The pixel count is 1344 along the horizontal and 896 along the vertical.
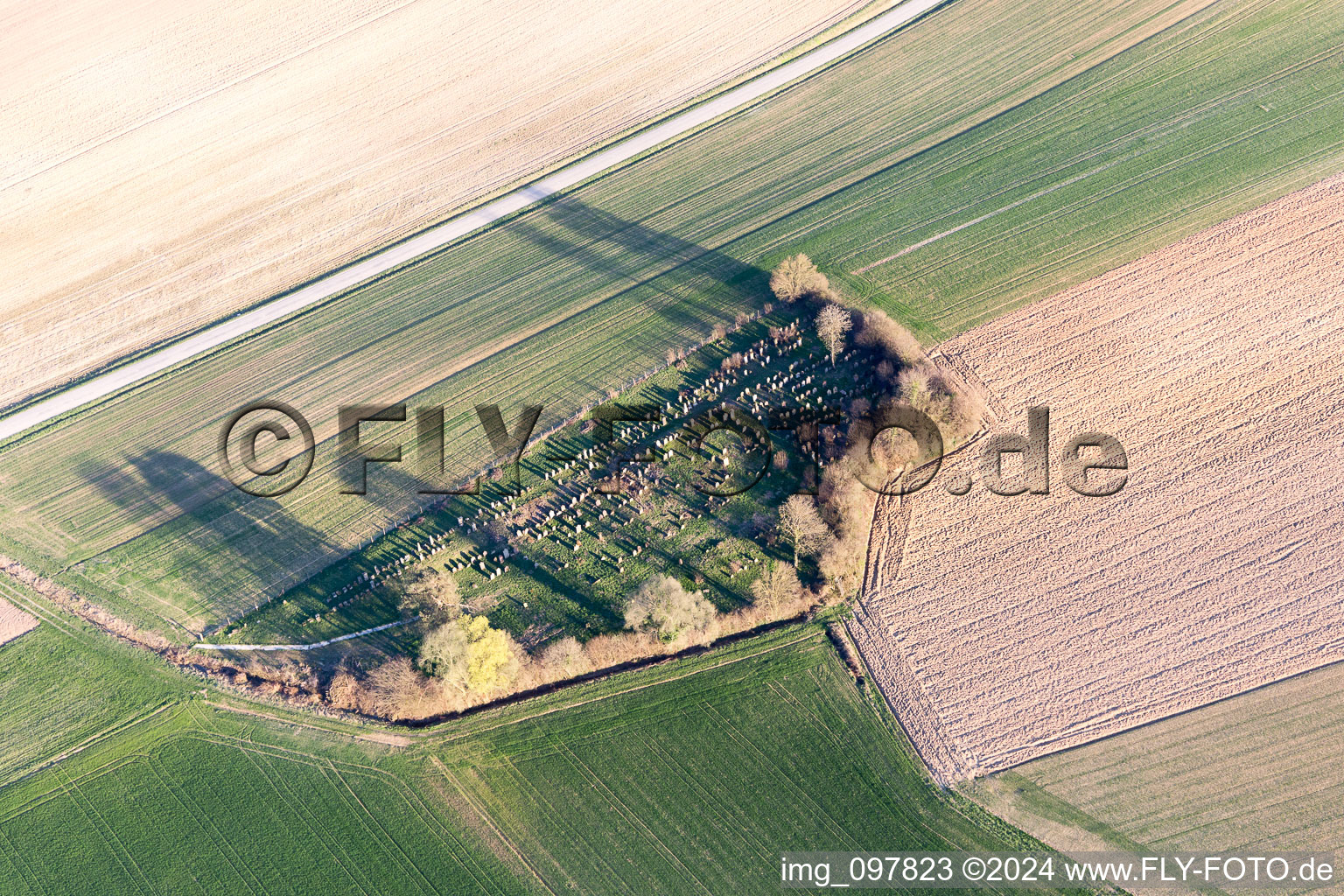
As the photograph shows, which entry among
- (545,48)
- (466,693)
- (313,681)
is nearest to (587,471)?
(466,693)

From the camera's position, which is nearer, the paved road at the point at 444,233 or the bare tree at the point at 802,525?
the bare tree at the point at 802,525

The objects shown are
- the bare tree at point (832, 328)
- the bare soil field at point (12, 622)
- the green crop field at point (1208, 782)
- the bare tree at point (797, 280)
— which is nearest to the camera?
the green crop field at point (1208, 782)

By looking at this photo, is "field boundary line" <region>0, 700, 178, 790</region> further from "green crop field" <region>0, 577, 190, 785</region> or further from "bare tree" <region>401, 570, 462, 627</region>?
"bare tree" <region>401, 570, 462, 627</region>

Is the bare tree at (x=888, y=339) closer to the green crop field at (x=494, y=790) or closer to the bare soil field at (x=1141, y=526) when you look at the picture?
the bare soil field at (x=1141, y=526)

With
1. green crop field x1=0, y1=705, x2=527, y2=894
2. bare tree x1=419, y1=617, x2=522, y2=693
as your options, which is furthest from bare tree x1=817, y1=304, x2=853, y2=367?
green crop field x1=0, y1=705, x2=527, y2=894

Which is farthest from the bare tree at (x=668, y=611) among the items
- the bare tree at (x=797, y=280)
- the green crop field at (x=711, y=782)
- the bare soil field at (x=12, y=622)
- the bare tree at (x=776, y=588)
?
the bare soil field at (x=12, y=622)

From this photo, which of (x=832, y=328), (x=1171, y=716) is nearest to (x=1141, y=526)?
(x=1171, y=716)

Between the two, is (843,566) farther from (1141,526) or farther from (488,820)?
(488,820)
